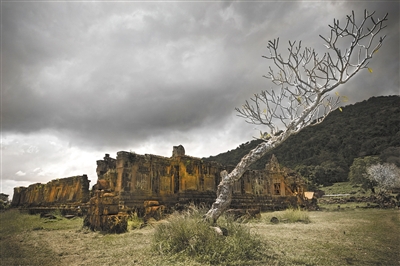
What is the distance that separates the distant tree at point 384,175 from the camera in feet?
78.2

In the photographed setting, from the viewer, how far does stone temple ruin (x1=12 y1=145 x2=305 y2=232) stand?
352 inches

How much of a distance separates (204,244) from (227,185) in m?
1.95

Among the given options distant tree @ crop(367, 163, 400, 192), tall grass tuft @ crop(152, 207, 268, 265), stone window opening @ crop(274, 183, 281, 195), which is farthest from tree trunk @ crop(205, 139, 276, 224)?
distant tree @ crop(367, 163, 400, 192)

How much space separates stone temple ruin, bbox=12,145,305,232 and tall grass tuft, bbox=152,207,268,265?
372 cm

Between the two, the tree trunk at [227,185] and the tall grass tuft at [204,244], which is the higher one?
the tree trunk at [227,185]

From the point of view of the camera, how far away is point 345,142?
1593 inches

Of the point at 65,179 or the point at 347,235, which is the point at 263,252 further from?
the point at 65,179

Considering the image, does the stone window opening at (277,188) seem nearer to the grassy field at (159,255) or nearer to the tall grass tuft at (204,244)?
the grassy field at (159,255)

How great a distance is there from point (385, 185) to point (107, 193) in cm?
2723

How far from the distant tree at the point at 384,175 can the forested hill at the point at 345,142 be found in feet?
3.97

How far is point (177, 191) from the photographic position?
13898 millimetres

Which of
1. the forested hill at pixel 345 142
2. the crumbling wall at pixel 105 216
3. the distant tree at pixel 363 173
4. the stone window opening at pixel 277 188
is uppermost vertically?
the forested hill at pixel 345 142

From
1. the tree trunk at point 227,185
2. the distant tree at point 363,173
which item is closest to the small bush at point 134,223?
the tree trunk at point 227,185

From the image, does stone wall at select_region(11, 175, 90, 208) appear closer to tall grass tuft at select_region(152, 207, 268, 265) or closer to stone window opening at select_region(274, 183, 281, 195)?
tall grass tuft at select_region(152, 207, 268, 265)
